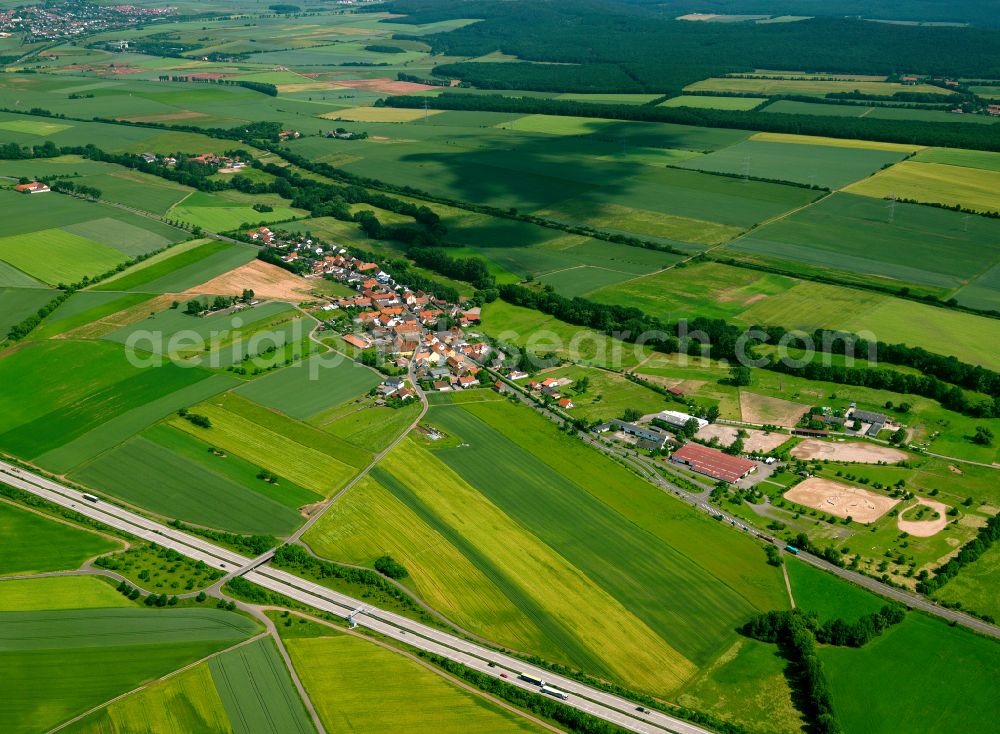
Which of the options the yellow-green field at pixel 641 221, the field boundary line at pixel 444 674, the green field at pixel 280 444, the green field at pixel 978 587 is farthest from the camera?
the yellow-green field at pixel 641 221

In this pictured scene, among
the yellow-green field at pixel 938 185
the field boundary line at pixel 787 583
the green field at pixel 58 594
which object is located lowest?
the green field at pixel 58 594

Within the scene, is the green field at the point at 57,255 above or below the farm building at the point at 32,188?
below

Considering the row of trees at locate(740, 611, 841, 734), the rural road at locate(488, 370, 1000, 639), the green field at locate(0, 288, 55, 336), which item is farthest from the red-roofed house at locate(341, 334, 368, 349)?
the row of trees at locate(740, 611, 841, 734)

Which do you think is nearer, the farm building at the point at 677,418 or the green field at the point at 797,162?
the farm building at the point at 677,418

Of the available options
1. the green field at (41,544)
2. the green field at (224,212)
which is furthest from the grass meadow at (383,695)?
the green field at (224,212)

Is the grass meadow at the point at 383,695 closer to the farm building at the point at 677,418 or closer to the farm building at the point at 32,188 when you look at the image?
the farm building at the point at 677,418

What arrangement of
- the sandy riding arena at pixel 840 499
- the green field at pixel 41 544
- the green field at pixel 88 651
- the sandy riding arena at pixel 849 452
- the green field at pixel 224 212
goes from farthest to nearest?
1. the green field at pixel 224 212
2. the sandy riding arena at pixel 849 452
3. the sandy riding arena at pixel 840 499
4. the green field at pixel 41 544
5. the green field at pixel 88 651

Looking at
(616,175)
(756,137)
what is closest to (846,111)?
(756,137)

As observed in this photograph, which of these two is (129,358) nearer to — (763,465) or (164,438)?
(164,438)
